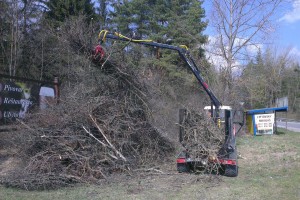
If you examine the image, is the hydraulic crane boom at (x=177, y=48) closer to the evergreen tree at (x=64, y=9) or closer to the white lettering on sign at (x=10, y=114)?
the white lettering on sign at (x=10, y=114)

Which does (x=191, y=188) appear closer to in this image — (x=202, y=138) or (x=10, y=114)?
(x=202, y=138)

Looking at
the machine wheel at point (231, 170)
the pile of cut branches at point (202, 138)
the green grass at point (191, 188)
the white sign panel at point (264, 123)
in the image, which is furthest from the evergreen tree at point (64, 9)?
the green grass at point (191, 188)

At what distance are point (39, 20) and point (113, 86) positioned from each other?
17062 mm

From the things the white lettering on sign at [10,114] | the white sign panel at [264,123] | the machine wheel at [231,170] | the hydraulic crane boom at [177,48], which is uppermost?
the hydraulic crane boom at [177,48]

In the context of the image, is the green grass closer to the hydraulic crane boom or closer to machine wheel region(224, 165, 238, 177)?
machine wheel region(224, 165, 238, 177)

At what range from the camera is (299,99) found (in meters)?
68.2

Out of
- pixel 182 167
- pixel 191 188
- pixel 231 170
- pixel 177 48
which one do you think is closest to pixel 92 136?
pixel 182 167

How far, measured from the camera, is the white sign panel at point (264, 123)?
23.5m

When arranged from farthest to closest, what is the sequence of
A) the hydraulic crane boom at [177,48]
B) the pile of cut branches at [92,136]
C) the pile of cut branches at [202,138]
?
the hydraulic crane boom at [177,48] → the pile of cut branches at [202,138] → the pile of cut branches at [92,136]

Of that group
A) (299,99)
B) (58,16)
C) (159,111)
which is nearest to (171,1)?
(58,16)

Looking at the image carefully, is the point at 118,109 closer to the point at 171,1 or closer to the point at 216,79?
the point at 216,79

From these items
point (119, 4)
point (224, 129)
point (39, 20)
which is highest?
point (119, 4)

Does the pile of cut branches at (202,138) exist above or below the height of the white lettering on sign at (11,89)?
below

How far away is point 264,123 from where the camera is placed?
2362cm
